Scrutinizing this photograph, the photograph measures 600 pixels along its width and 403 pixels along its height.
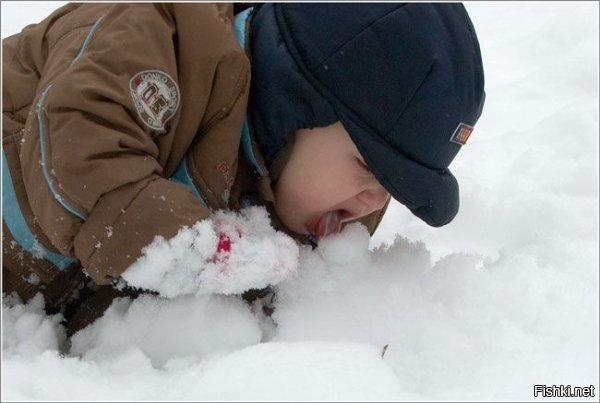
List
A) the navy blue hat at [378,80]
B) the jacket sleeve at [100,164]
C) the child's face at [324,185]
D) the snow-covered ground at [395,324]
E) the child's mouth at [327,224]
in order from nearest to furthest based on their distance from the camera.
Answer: the snow-covered ground at [395,324] < the jacket sleeve at [100,164] < the navy blue hat at [378,80] < the child's face at [324,185] < the child's mouth at [327,224]

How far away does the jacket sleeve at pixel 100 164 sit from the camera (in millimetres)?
922

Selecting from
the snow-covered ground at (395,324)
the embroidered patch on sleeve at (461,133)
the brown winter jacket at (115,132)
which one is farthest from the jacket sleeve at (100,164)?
the embroidered patch on sleeve at (461,133)

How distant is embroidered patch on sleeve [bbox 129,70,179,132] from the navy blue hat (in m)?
0.17

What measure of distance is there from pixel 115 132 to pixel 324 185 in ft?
1.31

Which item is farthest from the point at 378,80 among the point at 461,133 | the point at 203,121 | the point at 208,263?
the point at 208,263

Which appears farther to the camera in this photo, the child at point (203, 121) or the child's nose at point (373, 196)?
the child's nose at point (373, 196)

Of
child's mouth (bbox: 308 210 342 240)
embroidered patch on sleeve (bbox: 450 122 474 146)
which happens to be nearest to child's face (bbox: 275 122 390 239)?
child's mouth (bbox: 308 210 342 240)

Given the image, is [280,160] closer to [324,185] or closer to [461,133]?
[324,185]

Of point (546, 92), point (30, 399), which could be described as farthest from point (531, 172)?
point (30, 399)

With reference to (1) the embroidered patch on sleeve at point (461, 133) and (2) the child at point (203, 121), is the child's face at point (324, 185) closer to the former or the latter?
(2) the child at point (203, 121)

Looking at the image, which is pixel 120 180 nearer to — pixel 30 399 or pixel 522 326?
pixel 30 399

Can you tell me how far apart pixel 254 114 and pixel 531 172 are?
0.85 meters

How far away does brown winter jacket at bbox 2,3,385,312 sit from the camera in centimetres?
93

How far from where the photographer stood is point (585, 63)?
7.41ft
